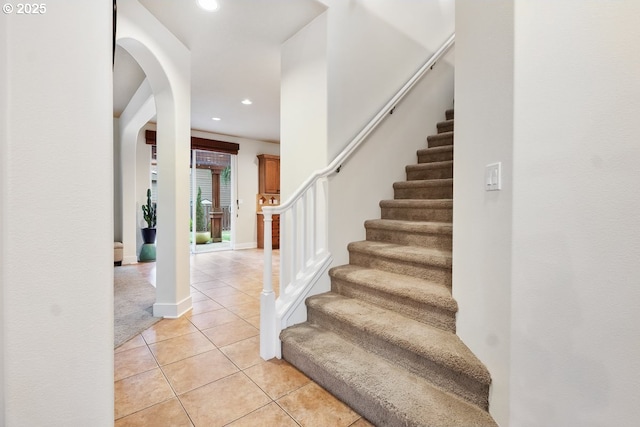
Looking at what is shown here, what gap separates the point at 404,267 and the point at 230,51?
2608 mm

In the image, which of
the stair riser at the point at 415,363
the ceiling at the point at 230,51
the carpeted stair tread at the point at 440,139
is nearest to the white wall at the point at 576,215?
the stair riser at the point at 415,363

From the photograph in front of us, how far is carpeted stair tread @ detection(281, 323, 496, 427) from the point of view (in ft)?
3.91

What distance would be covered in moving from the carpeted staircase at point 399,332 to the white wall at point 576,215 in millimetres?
273

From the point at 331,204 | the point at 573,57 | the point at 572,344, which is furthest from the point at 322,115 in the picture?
the point at 572,344

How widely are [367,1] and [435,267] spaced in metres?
2.32

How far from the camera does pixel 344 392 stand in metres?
1.49

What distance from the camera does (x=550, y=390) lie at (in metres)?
0.99

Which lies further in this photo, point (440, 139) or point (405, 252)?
point (440, 139)

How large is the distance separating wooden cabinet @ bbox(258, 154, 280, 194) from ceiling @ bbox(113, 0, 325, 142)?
179cm

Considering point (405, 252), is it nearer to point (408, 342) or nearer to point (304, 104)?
point (408, 342)

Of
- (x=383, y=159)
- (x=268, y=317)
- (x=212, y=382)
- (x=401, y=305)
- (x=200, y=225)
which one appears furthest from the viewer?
(x=200, y=225)

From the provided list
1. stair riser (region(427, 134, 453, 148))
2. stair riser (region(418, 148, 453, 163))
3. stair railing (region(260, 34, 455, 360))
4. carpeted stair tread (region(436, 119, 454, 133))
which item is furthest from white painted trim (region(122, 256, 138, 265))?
carpeted stair tread (region(436, 119, 454, 133))

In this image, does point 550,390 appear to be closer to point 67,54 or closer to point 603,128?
point 603,128

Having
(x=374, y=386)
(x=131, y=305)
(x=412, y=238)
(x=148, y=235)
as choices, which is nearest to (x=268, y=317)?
(x=374, y=386)
